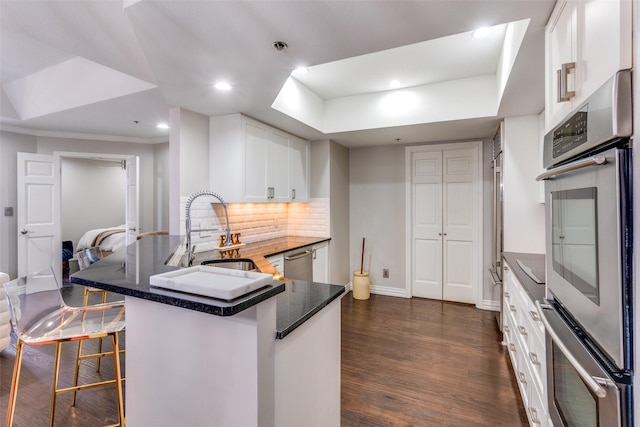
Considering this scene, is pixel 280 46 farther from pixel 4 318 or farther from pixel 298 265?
pixel 4 318

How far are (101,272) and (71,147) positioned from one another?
14.9 feet

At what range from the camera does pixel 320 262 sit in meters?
4.18

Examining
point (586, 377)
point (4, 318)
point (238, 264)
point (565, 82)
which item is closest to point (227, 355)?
point (586, 377)

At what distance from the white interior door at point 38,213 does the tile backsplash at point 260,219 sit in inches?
126

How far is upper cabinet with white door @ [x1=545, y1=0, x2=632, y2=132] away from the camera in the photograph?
793 mm

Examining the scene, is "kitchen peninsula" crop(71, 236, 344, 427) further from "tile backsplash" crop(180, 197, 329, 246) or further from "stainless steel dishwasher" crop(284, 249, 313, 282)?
"stainless steel dishwasher" crop(284, 249, 313, 282)

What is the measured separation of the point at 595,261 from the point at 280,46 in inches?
68.6

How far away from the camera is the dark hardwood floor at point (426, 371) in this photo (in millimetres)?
2016

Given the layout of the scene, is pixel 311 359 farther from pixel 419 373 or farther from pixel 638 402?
pixel 419 373

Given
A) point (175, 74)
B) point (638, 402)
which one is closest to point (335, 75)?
point (175, 74)

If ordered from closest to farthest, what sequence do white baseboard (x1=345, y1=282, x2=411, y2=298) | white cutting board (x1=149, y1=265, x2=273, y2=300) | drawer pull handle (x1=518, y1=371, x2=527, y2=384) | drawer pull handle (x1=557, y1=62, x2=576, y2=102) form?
white cutting board (x1=149, y1=265, x2=273, y2=300) < drawer pull handle (x1=557, y1=62, x2=576, y2=102) < drawer pull handle (x1=518, y1=371, x2=527, y2=384) < white baseboard (x1=345, y1=282, x2=411, y2=298)

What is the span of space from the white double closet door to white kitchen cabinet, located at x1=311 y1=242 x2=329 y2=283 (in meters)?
1.25

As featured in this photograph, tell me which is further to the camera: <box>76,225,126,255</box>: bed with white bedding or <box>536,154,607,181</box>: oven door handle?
<box>76,225,126,255</box>: bed with white bedding

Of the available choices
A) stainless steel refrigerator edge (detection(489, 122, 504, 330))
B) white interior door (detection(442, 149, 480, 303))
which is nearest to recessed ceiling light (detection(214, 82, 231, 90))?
stainless steel refrigerator edge (detection(489, 122, 504, 330))
